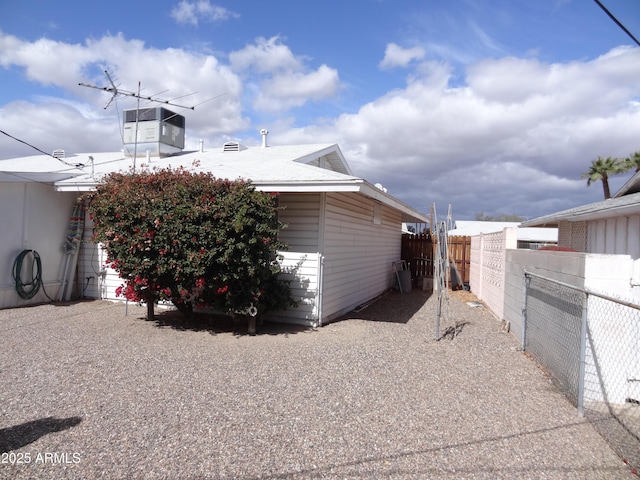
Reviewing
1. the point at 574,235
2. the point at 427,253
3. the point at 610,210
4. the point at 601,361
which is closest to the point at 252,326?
the point at 601,361

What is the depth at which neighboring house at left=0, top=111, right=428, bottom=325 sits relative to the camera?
8.12 meters

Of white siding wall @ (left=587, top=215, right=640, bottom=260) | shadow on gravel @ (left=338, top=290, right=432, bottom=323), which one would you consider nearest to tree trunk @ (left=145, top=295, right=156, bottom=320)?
shadow on gravel @ (left=338, top=290, right=432, bottom=323)

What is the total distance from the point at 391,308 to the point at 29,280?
8.17m

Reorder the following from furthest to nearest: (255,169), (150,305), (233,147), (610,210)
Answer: (233,147) < (255,169) < (150,305) < (610,210)

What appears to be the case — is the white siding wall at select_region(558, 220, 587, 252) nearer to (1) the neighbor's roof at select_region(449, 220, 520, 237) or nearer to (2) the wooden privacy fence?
(2) the wooden privacy fence

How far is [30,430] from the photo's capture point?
369 centimetres

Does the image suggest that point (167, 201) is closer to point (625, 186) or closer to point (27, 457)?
point (27, 457)

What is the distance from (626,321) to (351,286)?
6.09 m

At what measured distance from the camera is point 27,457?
327cm

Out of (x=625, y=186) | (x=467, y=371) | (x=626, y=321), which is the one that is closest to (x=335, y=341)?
(x=467, y=371)

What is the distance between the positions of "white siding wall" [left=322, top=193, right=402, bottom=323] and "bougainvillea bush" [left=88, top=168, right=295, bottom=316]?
151 centimetres

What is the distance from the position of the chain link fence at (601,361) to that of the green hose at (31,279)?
981 centimetres

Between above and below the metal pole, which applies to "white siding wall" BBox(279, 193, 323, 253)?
above

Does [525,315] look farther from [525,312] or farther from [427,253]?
[427,253]
